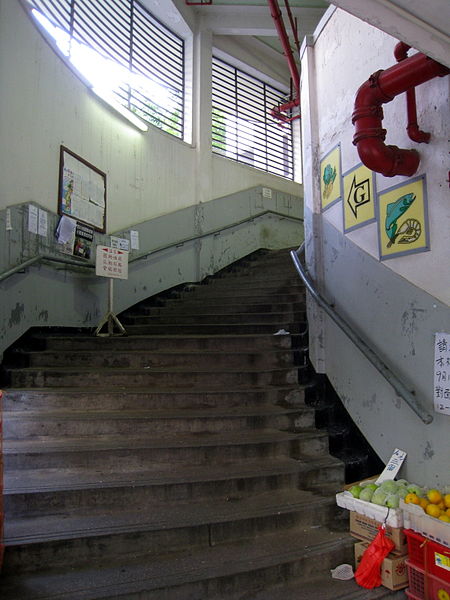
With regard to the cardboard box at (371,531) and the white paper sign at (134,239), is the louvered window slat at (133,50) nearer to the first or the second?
the white paper sign at (134,239)

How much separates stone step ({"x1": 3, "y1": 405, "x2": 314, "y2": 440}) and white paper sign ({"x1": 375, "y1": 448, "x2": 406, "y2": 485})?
2.24ft

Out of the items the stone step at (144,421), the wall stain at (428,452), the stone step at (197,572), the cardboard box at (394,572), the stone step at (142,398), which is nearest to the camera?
the stone step at (197,572)

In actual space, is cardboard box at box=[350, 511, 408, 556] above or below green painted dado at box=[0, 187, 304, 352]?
below

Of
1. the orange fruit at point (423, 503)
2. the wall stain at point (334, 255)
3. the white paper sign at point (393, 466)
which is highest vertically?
the wall stain at point (334, 255)

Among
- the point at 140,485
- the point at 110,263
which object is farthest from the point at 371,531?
the point at 110,263

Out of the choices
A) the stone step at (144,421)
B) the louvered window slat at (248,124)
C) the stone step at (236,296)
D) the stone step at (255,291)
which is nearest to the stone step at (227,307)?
the stone step at (236,296)

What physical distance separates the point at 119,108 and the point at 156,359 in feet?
12.4

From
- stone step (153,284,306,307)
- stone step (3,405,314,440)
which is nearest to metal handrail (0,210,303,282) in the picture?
stone step (153,284,306,307)

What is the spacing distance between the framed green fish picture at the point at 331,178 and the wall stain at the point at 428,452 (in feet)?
6.48

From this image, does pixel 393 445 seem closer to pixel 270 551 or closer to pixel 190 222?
pixel 270 551

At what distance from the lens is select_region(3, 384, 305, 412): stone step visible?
3100mm

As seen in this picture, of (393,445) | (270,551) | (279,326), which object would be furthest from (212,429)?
(279,326)

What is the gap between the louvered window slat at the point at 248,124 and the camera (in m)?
7.88

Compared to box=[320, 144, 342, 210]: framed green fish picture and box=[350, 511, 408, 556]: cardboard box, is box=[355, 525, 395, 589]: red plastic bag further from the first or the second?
box=[320, 144, 342, 210]: framed green fish picture
